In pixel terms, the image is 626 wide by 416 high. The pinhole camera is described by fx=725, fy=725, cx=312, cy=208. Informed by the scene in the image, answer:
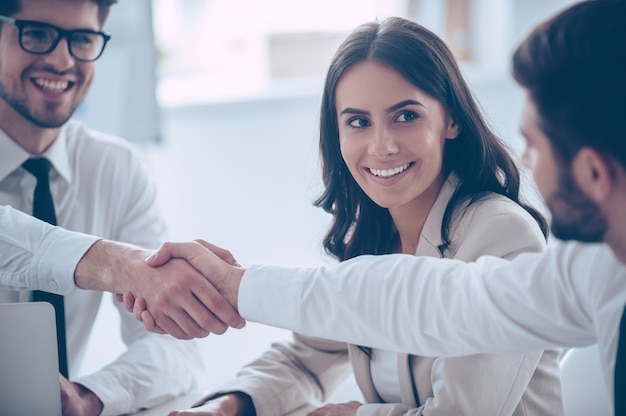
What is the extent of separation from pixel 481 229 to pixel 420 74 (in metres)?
0.32

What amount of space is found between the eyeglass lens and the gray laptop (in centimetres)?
86

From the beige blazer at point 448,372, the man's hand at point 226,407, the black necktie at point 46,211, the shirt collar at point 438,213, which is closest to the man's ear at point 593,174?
the beige blazer at point 448,372

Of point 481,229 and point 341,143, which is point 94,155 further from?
point 481,229

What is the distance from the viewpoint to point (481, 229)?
1.30 meters

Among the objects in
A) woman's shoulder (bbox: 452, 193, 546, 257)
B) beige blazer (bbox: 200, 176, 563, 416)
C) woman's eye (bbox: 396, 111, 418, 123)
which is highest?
woman's eye (bbox: 396, 111, 418, 123)

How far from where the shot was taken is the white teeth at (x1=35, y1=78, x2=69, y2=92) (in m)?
1.78

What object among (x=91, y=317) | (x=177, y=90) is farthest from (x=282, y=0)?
(x=91, y=317)

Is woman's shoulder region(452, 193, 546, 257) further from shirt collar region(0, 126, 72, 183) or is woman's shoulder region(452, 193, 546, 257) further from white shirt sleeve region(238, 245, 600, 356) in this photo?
shirt collar region(0, 126, 72, 183)

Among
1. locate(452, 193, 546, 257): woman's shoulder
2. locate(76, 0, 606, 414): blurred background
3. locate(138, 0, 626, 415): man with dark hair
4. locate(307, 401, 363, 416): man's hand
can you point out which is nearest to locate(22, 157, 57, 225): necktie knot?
locate(138, 0, 626, 415): man with dark hair

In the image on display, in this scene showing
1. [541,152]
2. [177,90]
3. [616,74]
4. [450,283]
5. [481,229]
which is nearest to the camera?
[616,74]

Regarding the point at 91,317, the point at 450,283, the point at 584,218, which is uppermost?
the point at 584,218

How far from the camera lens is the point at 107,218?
1.89 metres

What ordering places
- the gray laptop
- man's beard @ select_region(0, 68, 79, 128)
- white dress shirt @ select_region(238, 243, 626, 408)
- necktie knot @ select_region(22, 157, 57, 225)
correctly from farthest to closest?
1. man's beard @ select_region(0, 68, 79, 128)
2. necktie knot @ select_region(22, 157, 57, 225)
3. the gray laptop
4. white dress shirt @ select_region(238, 243, 626, 408)

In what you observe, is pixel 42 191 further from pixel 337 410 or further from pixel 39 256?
pixel 337 410
